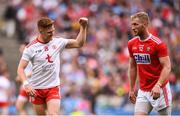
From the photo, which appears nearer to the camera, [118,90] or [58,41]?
[58,41]

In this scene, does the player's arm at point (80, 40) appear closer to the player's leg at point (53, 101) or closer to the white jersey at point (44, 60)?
Result: the white jersey at point (44, 60)

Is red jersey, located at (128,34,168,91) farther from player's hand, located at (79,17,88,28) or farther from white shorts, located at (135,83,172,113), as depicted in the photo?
player's hand, located at (79,17,88,28)

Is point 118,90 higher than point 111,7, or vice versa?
point 111,7

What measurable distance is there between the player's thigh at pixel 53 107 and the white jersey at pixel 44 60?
30cm

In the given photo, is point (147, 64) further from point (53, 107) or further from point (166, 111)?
point (53, 107)

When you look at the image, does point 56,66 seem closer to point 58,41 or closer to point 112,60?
point 58,41

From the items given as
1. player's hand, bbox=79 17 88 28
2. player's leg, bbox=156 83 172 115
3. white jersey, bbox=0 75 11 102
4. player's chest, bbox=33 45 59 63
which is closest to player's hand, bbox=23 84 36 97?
player's chest, bbox=33 45 59 63

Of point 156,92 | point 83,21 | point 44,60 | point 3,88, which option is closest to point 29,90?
point 44,60

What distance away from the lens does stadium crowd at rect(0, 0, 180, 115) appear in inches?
908

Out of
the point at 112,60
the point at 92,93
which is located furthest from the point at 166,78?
the point at 112,60

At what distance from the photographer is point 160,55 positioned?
39.2 feet

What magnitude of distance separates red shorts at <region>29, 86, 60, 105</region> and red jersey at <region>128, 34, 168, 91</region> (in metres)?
1.59

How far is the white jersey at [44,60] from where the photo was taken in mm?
12883

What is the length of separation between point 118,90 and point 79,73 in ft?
4.91
